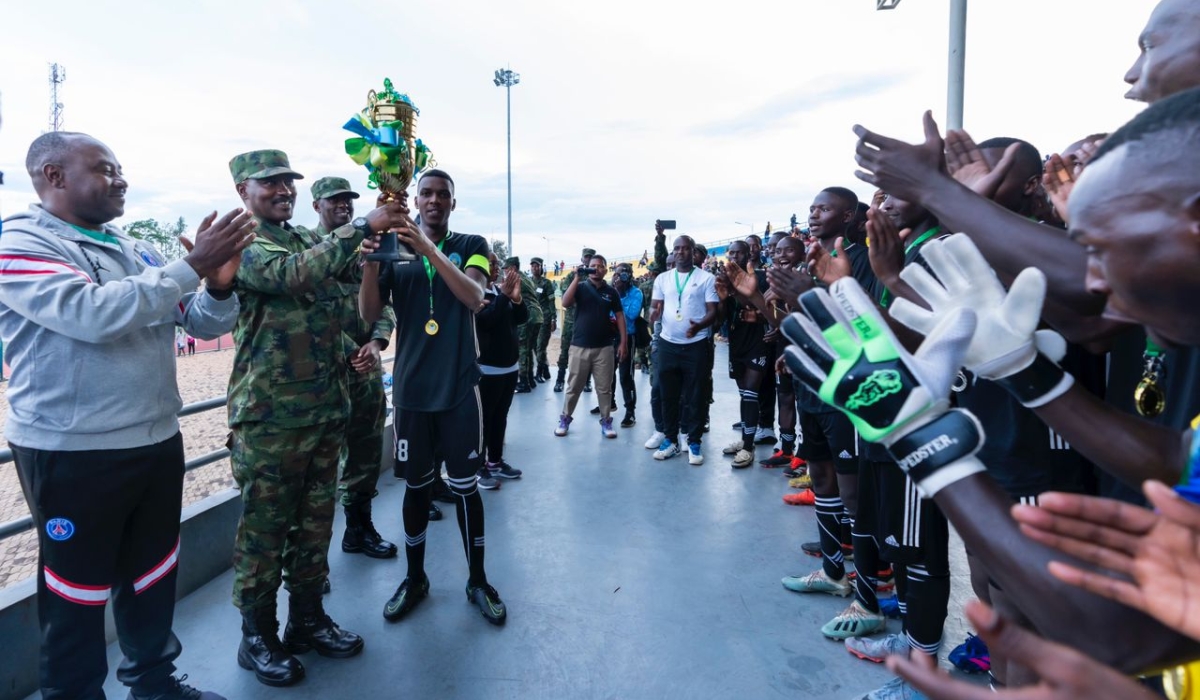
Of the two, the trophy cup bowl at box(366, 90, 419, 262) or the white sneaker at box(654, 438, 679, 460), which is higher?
the trophy cup bowl at box(366, 90, 419, 262)

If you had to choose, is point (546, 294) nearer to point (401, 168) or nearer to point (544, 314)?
point (544, 314)

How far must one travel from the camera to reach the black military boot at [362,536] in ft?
11.9

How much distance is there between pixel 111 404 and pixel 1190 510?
2776mm

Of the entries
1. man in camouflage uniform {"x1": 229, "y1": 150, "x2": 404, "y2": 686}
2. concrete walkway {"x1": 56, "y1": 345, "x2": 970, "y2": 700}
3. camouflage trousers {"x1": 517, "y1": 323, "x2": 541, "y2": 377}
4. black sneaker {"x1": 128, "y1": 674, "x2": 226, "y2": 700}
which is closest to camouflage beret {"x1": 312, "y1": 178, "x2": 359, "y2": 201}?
man in camouflage uniform {"x1": 229, "y1": 150, "x2": 404, "y2": 686}

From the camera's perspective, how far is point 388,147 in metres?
2.69

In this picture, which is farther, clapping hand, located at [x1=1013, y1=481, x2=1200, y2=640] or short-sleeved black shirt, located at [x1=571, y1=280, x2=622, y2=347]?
short-sleeved black shirt, located at [x1=571, y1=280, x2=622, y2=347]

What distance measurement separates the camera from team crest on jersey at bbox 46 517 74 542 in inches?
81.1

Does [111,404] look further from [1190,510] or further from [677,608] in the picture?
[1190,510]

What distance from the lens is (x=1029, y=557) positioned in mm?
877

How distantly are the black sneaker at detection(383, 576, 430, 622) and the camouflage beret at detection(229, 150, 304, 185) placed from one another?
80.8 inches

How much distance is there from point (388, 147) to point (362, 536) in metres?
2.33

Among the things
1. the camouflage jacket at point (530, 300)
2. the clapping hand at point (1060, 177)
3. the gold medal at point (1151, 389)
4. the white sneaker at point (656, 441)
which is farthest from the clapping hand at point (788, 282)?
the camouflage jacket at point (530, 300)

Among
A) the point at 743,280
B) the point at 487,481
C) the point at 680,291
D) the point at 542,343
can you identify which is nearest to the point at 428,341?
the point at 743,280

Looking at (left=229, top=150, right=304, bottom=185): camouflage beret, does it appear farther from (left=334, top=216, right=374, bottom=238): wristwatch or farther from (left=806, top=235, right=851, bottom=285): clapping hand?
(left=806, top=235, right=851, bottom=285): clapping hand
